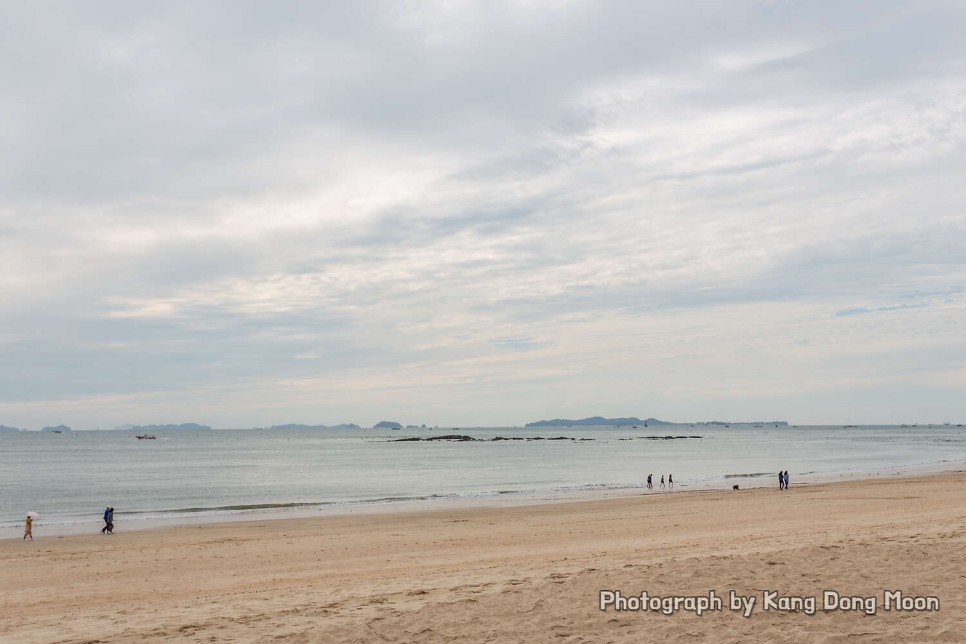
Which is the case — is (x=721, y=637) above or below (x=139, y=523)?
above

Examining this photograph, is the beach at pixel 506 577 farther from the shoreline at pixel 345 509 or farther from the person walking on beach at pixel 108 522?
the shoreline at pixel 345 509

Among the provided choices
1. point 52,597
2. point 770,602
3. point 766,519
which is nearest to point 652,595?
point 770,602

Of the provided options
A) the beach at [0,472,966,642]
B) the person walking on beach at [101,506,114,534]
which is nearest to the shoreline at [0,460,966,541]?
the person walking on beach at [101,506,114,534]

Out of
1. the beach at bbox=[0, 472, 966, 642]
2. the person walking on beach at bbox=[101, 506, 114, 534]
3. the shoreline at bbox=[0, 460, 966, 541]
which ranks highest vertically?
the beach at bbox=[0, 472, 966, 642]

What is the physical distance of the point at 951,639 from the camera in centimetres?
774

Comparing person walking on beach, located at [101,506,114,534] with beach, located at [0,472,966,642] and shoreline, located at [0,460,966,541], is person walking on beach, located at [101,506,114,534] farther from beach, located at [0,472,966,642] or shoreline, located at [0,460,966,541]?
shoreline, located at [0,460,966,541]

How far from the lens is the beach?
9031 millimetres

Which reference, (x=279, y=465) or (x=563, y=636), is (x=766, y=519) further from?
(x=279, y=465)

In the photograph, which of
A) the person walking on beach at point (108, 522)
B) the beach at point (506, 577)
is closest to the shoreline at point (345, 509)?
the person walking on beach at point (108, 522)

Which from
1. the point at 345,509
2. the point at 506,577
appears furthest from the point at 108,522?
the point at 506,577

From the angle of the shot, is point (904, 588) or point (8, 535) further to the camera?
point (8, 535)

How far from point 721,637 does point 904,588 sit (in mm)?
3409

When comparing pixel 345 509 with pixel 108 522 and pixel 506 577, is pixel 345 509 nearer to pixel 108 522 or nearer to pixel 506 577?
pixel 108 522

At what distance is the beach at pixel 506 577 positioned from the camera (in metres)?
9.03
